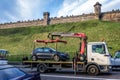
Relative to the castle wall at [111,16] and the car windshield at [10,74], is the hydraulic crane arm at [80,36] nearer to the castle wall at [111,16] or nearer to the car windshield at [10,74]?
the car windshield at [10,74]

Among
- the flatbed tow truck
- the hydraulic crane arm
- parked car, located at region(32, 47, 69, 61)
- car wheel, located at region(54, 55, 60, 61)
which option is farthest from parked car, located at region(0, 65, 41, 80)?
parked car, located at region(32, 47, 69, 61)

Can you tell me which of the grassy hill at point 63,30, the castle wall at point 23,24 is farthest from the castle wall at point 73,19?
the castle wall at point 23,24

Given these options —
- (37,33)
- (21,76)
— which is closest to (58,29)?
(37,33)

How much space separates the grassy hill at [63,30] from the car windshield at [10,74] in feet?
127

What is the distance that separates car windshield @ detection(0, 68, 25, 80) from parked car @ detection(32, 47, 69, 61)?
13.5m

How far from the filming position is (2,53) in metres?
38.1

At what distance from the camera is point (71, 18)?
6938 centimetres

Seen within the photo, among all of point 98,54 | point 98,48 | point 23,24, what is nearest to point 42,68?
point 98,54

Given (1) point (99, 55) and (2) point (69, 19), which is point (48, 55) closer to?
(1) point (99, 55)

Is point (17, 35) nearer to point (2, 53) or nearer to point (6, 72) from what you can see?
point (2, 53)

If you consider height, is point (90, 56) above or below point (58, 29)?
below

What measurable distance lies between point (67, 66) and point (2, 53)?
63.2 ft

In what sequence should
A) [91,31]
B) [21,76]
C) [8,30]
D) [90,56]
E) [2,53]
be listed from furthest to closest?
1. [8,30]
2. [91,31]
3. [2,53]
4. [90,56]
5. [21,76]

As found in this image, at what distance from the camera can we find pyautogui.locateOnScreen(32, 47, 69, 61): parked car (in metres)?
21.9
